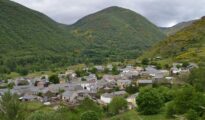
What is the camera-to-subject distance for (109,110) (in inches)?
2424

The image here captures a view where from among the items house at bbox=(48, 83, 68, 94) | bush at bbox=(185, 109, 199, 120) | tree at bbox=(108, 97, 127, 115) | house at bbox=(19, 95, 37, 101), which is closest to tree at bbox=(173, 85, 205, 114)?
bush at bbox=(185, 109, 199, 120)

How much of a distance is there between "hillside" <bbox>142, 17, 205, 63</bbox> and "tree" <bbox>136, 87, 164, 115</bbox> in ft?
198

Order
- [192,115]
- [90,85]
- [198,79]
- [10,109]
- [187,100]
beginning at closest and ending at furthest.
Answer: [10,109] → [192,115] → [187,100] → [198,79] → [90,85]

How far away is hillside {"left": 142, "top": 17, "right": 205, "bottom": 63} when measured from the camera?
11643 centimetres

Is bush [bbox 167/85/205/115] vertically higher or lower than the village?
higher

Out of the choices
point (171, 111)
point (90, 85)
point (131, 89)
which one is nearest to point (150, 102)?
point (171, 111)

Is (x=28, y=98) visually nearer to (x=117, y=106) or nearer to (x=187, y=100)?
(x=117, y=106)

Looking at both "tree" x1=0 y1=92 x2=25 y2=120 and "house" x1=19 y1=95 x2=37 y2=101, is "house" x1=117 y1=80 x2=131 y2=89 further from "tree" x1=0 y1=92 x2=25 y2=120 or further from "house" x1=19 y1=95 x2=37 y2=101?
"tree" x1=0 y1=92 x2=25 y2=120

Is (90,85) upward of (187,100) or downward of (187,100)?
downward

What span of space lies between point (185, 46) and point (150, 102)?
87221 millimetres

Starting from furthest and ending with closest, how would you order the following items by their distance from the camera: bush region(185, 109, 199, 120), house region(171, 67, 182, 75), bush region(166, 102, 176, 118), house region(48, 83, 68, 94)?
house region(171, 67, 182, 75) < house region(48, 83, 68, 94) < bush region(166, 102, 176, 118) < bush region(185, 109, 199, 120)

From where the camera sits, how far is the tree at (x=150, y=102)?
49875 mm

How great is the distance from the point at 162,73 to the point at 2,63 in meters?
97.7

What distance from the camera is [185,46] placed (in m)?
134
